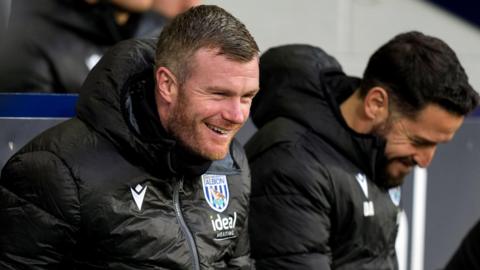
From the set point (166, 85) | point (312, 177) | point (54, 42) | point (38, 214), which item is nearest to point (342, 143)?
point (312, 177)

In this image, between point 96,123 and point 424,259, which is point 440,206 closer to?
point 424,259

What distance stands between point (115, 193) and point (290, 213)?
2.66ft

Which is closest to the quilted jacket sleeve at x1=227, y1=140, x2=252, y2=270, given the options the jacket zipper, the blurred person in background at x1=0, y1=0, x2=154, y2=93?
the jacket zipper

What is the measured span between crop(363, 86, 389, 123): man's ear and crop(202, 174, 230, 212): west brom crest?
2.59 feet

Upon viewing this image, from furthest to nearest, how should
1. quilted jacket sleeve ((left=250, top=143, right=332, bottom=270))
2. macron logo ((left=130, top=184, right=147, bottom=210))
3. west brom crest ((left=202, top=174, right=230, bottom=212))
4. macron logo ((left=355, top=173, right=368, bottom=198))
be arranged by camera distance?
macron logo ((left=355, top=173, right=368, bottom=198)), quilted jacket sleeve ((left=250, top=143, right=332, bottom=270)), west brom crest ((left=202, top=174, right=230, bottom=212)), macron logo ((left=130, top=184, right=147, bottom=210))

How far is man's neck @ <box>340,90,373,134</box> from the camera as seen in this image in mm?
3824

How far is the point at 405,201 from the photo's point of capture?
4988 millimetres

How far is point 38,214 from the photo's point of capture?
275 centimetres

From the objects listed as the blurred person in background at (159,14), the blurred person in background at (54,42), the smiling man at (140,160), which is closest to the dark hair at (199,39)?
the smiling man at (140,160)

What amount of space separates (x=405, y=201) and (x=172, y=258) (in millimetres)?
2267

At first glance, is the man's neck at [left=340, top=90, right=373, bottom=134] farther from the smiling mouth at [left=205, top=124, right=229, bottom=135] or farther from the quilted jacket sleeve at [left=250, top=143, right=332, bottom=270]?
the smiling mouth at [left=205, top=124, right=229, bottom=135]

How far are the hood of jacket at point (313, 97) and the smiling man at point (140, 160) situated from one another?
80 cm

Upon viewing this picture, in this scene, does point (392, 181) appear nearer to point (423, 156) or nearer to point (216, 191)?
point (423, 156)

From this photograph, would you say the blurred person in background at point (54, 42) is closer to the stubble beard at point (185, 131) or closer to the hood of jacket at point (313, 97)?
the hood of jacket at point (313, 97)
